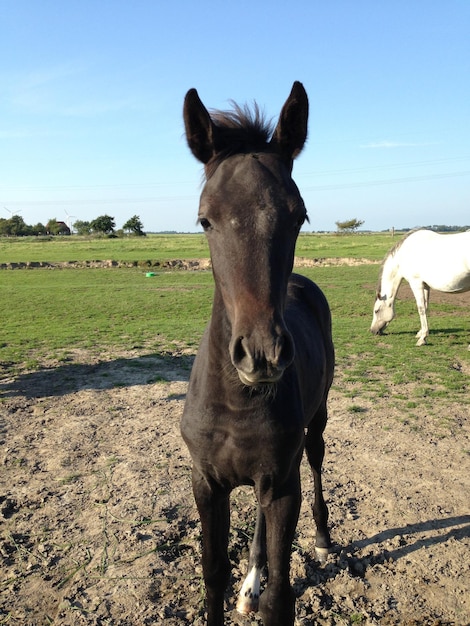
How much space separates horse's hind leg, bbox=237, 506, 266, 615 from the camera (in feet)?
9.45

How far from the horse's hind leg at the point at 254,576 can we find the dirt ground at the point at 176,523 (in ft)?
0.37

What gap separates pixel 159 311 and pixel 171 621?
11890 mm

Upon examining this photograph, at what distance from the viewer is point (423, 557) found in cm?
333

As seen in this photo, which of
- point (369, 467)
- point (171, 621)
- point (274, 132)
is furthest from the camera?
point (369, 467)

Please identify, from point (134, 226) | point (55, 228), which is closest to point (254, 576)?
point (134, 226)

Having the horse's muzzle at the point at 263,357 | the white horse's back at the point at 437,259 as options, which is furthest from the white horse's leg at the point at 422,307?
the horse's muzzle at the point at 263,357

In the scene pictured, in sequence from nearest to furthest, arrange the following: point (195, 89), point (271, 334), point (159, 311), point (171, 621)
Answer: point (271, 334) < point (195, 89) < point (171, 621) < point (159, 311)

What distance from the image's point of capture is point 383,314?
1048 cm

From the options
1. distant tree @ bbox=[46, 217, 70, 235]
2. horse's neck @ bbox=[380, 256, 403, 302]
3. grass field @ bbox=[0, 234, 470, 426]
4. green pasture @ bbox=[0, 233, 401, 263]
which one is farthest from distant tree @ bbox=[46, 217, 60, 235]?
horse's neck @ bbox=[380, 256, 403, 302]

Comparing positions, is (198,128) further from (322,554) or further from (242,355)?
(322,554)

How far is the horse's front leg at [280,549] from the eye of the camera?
92.2 inches

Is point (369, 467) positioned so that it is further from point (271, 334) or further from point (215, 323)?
point (271, 334)

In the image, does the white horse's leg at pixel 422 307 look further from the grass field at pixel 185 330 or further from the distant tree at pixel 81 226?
the distant tree at pixel 81 226

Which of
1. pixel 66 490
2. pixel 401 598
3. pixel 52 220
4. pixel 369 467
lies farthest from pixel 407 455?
pixel 52 220
